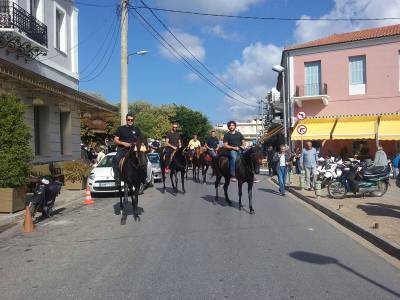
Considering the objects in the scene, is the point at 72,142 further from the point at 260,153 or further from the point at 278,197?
the point at 260,153

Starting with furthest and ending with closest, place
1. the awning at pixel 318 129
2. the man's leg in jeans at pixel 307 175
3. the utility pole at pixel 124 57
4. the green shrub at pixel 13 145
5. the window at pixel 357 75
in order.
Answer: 1. the window at pixel 357 75
2. the awning at pixel 318 129
3. the utility pole at pixel 124 57
4. the man's leg in jeans at pixel 307 175
5. the green shrub at pixel 13 145

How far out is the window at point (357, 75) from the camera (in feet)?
108

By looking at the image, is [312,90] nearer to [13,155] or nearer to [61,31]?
[61,31]

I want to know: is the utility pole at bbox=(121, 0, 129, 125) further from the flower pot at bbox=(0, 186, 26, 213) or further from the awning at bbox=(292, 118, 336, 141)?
the awning at bbox=(292, 118, 336, 141)

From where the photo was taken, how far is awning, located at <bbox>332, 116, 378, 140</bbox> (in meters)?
29.6

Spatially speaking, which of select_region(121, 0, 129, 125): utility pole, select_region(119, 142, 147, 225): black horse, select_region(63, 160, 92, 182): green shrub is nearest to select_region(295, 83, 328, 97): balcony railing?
select_region(121, 0, 129, 125): utility pole

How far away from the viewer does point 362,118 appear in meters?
31.6

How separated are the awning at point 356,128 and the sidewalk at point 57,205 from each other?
62.5 ft

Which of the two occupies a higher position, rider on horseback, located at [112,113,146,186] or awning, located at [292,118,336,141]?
awning, located at [292,118,336,141]

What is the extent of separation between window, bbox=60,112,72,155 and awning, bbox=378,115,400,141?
18116 mm

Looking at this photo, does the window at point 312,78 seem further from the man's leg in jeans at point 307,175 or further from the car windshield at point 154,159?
the man's leg in jeans at point 307,175

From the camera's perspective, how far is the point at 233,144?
40.5 feet

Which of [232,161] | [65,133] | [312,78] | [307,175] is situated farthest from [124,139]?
[312,78]

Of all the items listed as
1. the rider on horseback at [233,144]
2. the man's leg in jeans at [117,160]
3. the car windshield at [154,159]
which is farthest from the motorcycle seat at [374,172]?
the car windshield at [154,159]
